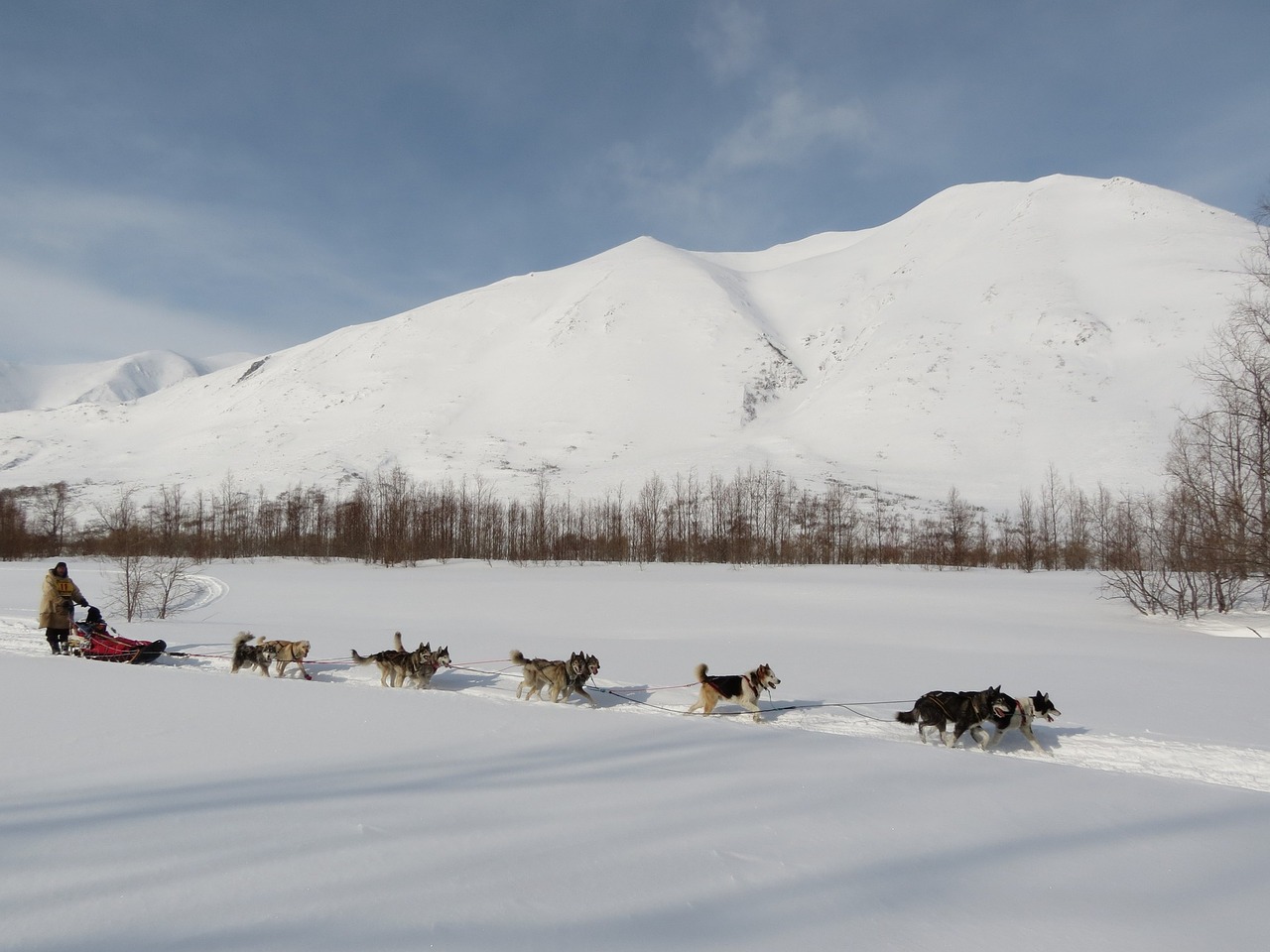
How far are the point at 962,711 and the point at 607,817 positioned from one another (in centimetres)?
447

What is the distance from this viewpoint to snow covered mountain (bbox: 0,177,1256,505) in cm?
7119

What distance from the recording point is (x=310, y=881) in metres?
3.12

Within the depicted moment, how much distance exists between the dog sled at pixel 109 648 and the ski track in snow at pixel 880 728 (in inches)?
16.0

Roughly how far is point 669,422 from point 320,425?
5266cm

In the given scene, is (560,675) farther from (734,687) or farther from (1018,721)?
(1018,721)

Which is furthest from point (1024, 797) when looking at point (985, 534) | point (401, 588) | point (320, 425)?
point (320, 425)

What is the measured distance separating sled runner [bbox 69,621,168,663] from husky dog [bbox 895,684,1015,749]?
11.4 m

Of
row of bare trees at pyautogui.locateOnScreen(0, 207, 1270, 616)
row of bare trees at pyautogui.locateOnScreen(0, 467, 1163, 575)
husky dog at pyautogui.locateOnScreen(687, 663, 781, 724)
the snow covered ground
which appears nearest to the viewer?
the snow covered ground

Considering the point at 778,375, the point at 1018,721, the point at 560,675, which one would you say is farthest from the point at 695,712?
the point at 778,375

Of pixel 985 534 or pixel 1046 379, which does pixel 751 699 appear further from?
pixel 1046 379

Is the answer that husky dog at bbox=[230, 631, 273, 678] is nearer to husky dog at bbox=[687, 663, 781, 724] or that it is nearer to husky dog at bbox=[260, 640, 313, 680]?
husky dog at bbox=[260, 640, 313, 680]

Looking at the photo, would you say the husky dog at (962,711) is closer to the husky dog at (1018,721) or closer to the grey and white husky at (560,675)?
the husky dog at (1018,721)

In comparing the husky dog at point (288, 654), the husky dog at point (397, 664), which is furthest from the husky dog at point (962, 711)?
the husky dog at point (288, 654)

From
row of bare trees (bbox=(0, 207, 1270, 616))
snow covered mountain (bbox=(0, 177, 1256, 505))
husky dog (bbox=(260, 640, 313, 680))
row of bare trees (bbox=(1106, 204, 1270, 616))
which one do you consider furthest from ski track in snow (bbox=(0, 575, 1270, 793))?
snow covered mountain (bbox=(0, 177, 1256, 505))
